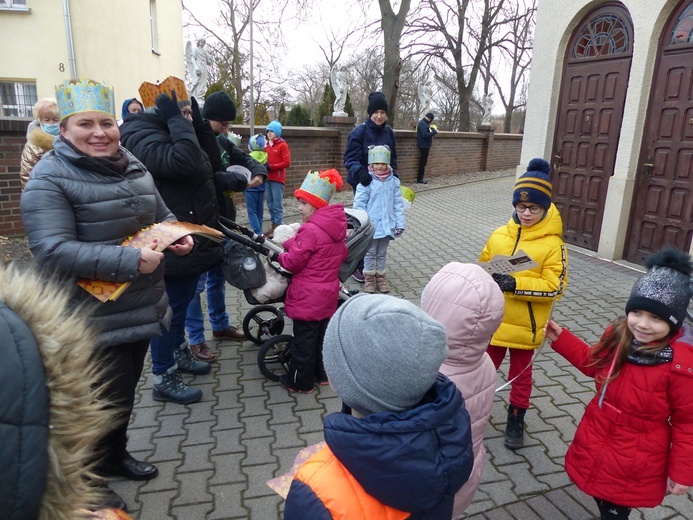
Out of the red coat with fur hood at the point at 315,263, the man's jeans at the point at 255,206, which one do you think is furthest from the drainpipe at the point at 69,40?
the red coat with fur hood at the point at 315,263

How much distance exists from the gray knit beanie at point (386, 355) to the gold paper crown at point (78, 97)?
1.64m

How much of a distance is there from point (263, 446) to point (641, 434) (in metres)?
2.03

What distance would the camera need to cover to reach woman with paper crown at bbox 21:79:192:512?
210cm

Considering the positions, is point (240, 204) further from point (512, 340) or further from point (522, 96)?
point (522, 96)

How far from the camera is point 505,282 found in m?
2.72

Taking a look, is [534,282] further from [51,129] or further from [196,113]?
[51,129]

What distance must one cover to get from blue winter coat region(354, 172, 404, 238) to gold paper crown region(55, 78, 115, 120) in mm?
3710

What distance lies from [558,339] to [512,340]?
50 cm

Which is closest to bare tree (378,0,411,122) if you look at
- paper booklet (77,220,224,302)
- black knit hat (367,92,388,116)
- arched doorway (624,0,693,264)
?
arched doorway (624,0,693,264)

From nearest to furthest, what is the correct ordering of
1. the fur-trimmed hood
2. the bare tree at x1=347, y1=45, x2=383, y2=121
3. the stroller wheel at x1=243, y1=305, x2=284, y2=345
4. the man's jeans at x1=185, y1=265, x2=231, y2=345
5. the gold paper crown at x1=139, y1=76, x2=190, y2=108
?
the fur-trimmed hood → the gold paper crown at x1=139, y1=76, x2=190, y2=108 → the man's jeans at x1=185, y1=265, x2=231, y2=345 → the stroller wheel at x1=243, y1=305, x2=284, y2=345 → the bare tree at x1=347, y1=45, x2=383, y2=121

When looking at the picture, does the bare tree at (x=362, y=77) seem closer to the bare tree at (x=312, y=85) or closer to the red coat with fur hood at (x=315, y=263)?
the bare tree at (x=312, y=85)

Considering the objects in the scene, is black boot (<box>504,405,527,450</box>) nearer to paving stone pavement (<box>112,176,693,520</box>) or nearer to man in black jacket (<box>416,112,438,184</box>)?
paving stone pavement (<box>112,176,693,520</box>)

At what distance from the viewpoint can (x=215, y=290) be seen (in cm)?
423

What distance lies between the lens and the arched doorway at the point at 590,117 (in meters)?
7.22
